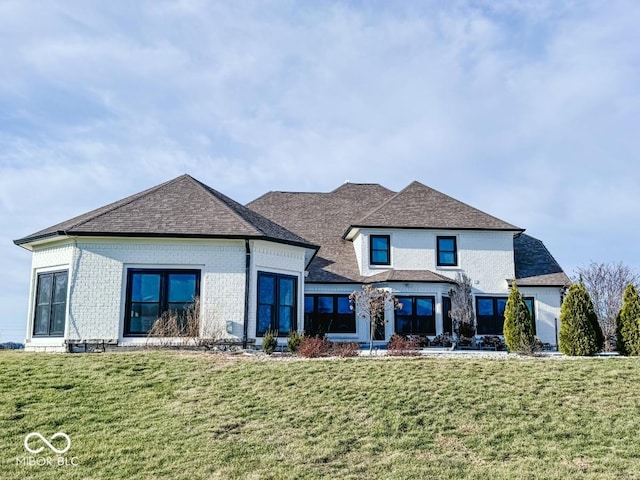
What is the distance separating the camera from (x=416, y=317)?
84.0 ft

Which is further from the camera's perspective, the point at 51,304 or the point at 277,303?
the point at 277,303

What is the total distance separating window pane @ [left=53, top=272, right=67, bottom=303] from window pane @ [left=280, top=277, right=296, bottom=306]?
657 centimetres

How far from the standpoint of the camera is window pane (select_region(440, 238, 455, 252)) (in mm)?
27453

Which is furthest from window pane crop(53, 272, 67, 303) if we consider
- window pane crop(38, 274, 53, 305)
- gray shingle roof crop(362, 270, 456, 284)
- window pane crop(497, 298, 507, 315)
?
window pane crop(497, 298, 507, 315)

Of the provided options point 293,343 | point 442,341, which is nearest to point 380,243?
point 442,341

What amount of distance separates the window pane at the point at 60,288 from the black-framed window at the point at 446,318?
48.7 ft

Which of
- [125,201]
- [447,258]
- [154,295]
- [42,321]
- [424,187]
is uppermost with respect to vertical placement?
[424,187]

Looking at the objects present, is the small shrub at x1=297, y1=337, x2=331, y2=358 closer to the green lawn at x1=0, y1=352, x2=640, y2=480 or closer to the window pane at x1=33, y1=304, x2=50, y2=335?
the green lawn at x1=0, y1=352, x2=640, y2=480

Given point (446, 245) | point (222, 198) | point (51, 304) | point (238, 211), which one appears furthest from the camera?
point (446, 245)

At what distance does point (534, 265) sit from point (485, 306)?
11.1 ft

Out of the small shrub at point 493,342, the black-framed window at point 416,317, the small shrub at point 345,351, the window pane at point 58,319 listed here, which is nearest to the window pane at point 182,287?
the window pane at point 58,319

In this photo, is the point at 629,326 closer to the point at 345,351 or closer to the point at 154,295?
the point at 345,351

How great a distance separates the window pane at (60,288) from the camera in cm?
1842

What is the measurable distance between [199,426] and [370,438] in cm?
300
